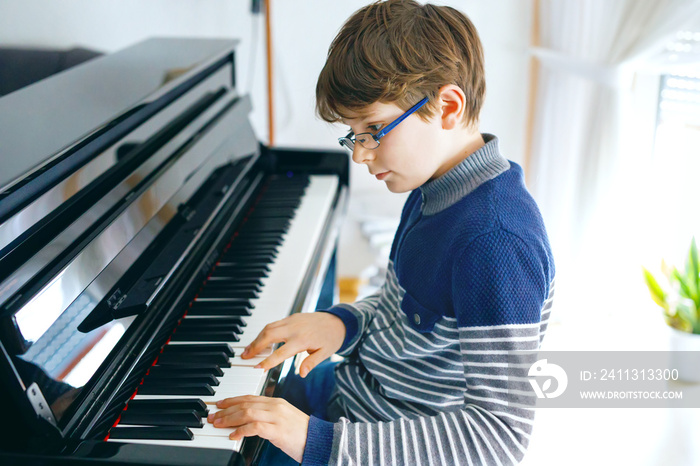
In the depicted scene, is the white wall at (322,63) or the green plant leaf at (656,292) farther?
the white wall at (322,63)

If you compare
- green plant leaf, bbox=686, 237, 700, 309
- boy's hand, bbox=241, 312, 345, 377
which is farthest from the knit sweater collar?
green plant leaf, bbox=686, 237, 700, 309

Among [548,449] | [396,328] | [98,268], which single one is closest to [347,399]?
[396,328]

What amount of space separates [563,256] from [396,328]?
6.05ft

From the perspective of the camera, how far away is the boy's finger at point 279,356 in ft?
3.40

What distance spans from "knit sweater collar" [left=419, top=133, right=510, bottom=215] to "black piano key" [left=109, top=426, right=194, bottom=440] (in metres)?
0.51

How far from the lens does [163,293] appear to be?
111cm

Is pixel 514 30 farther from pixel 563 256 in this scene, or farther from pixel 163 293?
pixel 163 293

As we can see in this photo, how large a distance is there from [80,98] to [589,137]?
2.03m

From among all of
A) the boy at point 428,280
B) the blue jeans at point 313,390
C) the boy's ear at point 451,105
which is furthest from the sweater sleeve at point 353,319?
the boy's ear at point 451,105

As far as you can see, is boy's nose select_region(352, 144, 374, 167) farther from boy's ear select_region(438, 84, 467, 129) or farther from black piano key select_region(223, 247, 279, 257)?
black piano key select_region(223, 247, 279, 257)

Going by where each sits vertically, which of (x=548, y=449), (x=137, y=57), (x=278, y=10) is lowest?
(x=548, y=449)

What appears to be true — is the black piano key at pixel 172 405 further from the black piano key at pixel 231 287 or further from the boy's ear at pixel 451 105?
the boy's ear at pixel 451 105

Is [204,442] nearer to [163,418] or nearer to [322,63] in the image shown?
[163,418]

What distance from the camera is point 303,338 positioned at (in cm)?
113
